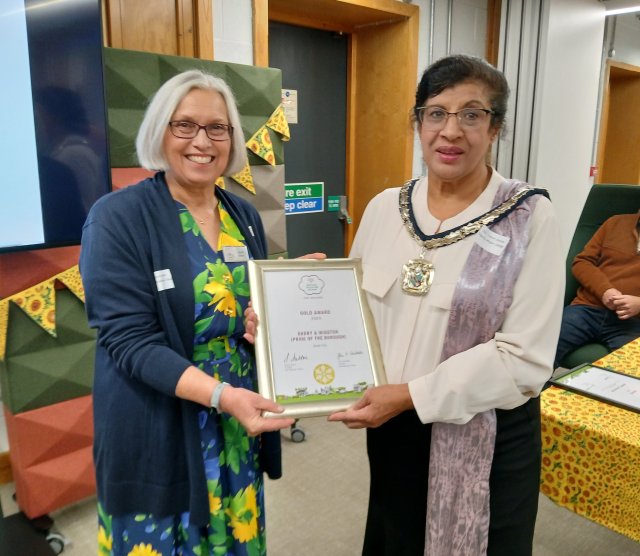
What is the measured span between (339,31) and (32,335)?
263 centimetres

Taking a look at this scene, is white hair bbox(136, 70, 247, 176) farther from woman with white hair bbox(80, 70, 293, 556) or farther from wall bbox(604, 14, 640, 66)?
wall bbox(604, 14, 640, 66)

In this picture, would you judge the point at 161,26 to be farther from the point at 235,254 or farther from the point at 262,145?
the point at 235,254

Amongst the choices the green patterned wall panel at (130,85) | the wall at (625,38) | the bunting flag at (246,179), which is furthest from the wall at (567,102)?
the green patterned wall panel at (130,85)

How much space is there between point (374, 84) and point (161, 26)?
→ 166cm

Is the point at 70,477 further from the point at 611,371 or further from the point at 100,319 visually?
the point at 611,371

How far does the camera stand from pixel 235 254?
127 cm

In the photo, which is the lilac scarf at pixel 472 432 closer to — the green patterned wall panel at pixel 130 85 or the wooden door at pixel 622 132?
the green patterned wall panel at pixel 130 85

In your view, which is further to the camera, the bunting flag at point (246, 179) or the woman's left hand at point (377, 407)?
the bunting flag at point (246, 179)

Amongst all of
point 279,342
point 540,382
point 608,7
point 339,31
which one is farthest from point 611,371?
point 608,7

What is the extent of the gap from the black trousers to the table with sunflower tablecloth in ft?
0.59

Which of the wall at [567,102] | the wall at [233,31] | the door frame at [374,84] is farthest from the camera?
the wall at [567,102]

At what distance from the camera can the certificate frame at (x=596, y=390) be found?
1470 millimetres

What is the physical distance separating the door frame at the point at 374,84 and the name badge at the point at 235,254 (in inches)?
89.5

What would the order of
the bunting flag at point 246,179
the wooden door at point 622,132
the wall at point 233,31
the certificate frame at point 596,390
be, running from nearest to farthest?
the certificate frame at point 596,390 < the bunting flag at point 246,179 < the wall at point 233,31 < the wooden door at point 622,132
